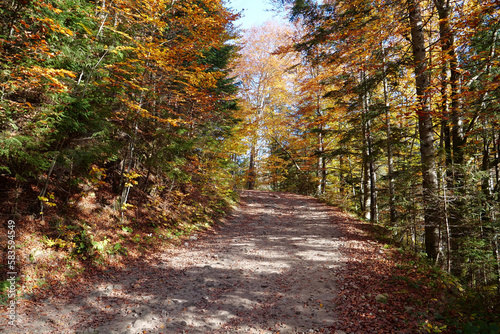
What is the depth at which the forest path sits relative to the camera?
4.13m

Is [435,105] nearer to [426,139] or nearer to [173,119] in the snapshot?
[426,139]

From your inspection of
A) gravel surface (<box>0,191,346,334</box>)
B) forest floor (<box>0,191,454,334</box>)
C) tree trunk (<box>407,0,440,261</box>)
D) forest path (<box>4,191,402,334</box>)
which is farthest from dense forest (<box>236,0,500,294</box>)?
gravel surface (<box>0,191,346,334</box>)

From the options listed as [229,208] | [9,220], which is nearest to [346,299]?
[9,220]

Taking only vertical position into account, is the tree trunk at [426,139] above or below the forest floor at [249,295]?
above

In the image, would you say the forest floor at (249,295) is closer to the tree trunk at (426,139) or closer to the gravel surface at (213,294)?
the gravel surface at (213,294)

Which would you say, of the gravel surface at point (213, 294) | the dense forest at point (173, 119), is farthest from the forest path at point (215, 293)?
the dense forest at point (173, 119)

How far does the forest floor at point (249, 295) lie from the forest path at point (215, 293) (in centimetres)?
2

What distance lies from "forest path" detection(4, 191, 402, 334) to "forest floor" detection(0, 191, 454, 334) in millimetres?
18

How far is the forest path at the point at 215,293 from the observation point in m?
4.13

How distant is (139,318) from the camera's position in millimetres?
4277

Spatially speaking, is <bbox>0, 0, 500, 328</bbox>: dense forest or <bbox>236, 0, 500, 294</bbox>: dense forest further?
<bbox>236, 0, 500, 294</bbox>: dense forest

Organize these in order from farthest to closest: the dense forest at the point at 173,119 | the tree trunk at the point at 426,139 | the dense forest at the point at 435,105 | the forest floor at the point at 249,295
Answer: the tree trunk at the point at 426,139 → the dense forest at the point at 435,105 → the dense forest at the point at 173,119 → the forest floor at the point at 249,295

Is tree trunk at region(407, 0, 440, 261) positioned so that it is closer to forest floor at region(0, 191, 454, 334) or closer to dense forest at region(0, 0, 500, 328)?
dense forest at region(0, 0, 500, 328)

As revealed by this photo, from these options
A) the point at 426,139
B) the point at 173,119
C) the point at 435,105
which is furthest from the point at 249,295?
the point at 435,105
